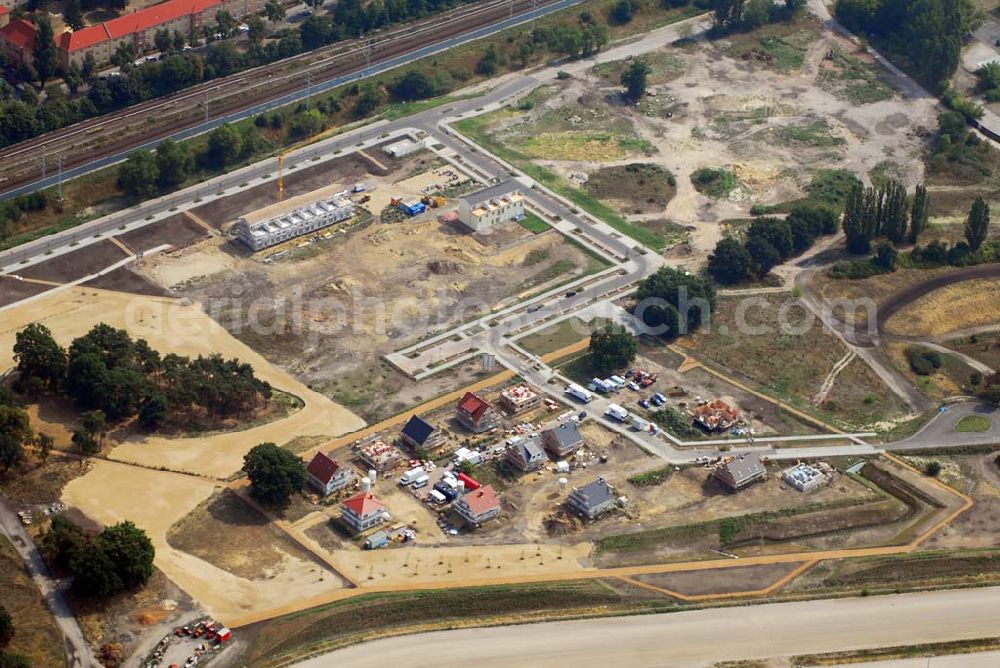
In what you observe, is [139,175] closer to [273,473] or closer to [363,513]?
[273,473]

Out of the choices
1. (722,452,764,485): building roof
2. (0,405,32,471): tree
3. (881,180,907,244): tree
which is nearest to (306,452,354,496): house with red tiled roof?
(0,405,32,471): tree

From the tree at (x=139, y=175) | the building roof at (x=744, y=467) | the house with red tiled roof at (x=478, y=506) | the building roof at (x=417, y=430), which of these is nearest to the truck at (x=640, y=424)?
the building roof at (x=744, y=467)

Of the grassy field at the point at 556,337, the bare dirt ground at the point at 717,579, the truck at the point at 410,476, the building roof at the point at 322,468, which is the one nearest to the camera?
the bare dirt ground at the point at 717,579

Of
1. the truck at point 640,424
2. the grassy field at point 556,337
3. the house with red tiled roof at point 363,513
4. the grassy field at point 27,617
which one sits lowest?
the truck at point 640,424

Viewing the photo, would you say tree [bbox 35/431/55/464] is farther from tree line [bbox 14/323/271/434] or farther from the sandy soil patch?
tree line [bbox 14/323/271/434]

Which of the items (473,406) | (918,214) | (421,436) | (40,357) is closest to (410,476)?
(421,436)

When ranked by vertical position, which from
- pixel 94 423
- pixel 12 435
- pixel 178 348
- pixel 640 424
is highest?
pixel 12 435

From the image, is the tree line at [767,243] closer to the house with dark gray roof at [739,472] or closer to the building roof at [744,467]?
the building roof at [744,467]
